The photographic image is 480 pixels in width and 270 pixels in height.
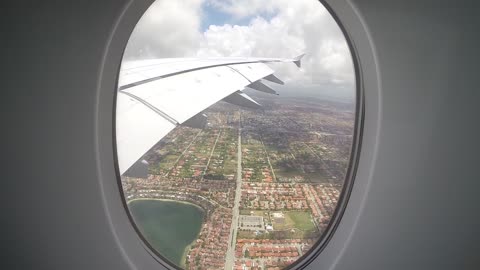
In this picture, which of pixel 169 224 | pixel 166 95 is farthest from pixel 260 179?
pixel 166 95

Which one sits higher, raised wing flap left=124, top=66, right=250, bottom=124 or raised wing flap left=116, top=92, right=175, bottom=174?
raised wing flap left=124, top=66, right=250, bottom=124

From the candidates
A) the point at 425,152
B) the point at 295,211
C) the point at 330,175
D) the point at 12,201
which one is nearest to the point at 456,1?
the point at 425,152

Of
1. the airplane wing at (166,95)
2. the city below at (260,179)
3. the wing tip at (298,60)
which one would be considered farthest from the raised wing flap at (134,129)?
the wing tip at (298,60)

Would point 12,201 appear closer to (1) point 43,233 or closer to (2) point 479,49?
(1) point 43,233

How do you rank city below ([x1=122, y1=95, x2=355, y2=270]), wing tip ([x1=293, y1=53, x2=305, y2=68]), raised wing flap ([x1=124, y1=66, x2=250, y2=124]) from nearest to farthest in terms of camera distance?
raised wing flap ([x1=124, y1=66, x2=250, y2=124]) < city below ([x1=122, y1=95, x2=355, y2=270]) < wing tip ([x1=293, y1=53, x2=305, y2=68])

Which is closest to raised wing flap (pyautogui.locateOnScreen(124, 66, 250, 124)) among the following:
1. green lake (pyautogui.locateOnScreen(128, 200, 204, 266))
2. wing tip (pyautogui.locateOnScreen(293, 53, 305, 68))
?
wing tip (pyautogui.locateOnScreen(293, 53, 305, 68))

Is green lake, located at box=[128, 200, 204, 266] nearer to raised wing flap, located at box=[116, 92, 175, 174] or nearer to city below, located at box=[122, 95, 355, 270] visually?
city below, located at box=[122, 95, 355, 270]

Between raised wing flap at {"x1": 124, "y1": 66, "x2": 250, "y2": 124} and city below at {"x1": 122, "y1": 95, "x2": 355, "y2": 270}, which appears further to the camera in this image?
city below at {"x1": 122, "y1": 95, "x2": 355, "y2": 270}
